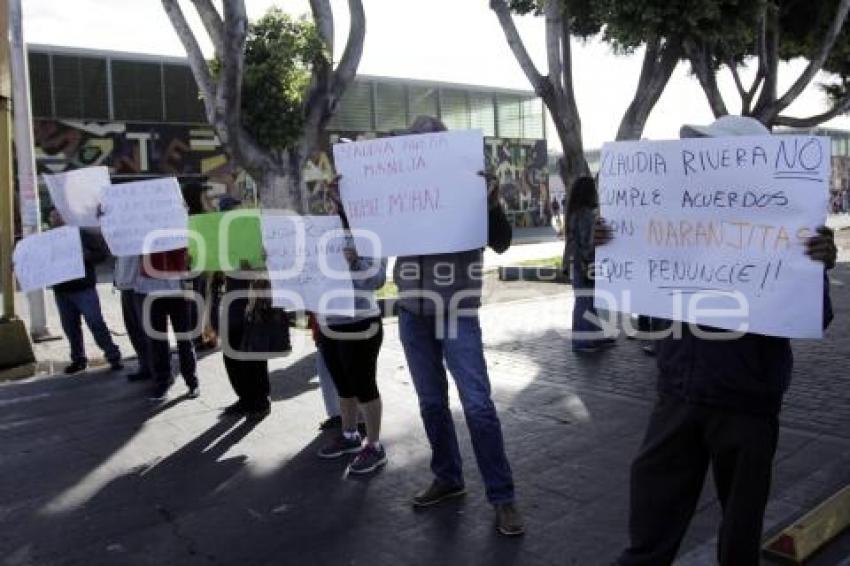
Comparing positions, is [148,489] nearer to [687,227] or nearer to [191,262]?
[191,262]

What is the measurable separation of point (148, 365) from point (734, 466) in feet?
20.1

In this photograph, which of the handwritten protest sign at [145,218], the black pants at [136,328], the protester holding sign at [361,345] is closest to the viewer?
the protester holding sign at [361,345]

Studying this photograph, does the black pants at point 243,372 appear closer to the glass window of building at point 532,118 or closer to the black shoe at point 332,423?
the black shoe at point 332,423

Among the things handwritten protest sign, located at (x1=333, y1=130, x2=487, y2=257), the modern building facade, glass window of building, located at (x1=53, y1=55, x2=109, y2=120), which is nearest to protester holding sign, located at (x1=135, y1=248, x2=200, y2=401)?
handwritten protest sign, located at (x1=333, y1=130, x2=487, y2=257)

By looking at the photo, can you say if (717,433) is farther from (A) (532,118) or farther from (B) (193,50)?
(A) (532,118)

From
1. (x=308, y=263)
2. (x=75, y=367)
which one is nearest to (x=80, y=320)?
(x=75, y=367)

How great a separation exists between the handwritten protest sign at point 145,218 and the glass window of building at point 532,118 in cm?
3434

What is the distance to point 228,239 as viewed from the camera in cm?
577

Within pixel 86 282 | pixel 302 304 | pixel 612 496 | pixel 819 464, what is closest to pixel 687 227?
pixel 612 496

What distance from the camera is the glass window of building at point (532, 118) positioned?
39531 millimetres

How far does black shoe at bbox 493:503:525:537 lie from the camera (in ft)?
12.3

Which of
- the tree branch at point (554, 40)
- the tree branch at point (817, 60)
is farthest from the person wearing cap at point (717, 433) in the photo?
the tree branch at point (817, 60)

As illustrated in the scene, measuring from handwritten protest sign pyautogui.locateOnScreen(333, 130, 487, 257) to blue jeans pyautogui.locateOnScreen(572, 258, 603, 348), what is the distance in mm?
4379

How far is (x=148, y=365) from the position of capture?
7.59 m
